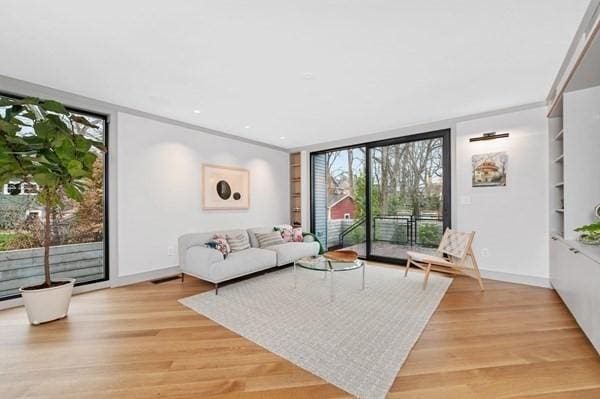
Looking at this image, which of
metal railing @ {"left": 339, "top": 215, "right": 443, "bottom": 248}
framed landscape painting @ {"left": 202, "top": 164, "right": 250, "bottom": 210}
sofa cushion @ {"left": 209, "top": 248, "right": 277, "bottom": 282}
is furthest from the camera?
framed landscape painting @ {"left": 202, "top": 164, "right": 250, "bottom": 210}

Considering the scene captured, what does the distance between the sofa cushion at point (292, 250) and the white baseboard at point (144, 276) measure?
1.55m

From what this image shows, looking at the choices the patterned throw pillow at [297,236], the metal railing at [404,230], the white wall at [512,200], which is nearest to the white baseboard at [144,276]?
the patterned throw pillow at [297,236]

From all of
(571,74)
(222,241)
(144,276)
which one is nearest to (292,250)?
(222,241)

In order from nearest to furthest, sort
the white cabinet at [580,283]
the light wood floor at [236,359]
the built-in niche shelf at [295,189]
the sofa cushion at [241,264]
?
the light wood floor at [236,359], the white cabinet at [580,283], the sofa cushion at [241,264], the built-in niche shelf at [295,189]

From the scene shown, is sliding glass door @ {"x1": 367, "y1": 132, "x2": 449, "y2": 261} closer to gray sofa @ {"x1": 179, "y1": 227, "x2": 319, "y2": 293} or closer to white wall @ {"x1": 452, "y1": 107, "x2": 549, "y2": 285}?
white wall @ {"x1": 452, "y1": 107, "x2": 549, "y2": 285}

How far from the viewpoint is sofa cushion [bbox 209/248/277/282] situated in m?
3.34

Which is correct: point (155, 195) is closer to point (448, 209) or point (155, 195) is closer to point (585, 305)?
point (448, 209)

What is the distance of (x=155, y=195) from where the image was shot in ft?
13.2

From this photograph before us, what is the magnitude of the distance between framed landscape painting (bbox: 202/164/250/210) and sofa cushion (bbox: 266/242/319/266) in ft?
4.31

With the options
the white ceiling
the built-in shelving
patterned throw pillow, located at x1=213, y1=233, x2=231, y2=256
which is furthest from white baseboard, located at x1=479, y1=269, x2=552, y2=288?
patterned throw pillow, located at x1=213, y1=233, x2=231, y2=256

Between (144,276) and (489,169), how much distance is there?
5.28 meters

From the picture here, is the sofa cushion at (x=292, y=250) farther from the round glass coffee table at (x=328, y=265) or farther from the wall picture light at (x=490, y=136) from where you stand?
the wall picture light at (x=490, y=136)

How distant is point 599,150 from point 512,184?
1.15m

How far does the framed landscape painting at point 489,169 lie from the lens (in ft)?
12.5
